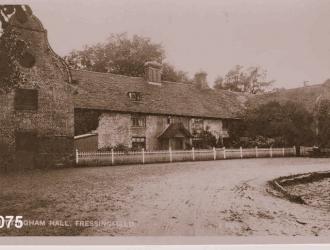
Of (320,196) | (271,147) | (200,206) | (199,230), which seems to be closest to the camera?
(199,230)

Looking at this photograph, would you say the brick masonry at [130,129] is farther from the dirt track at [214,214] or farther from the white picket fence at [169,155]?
the dirt track at [214,214]

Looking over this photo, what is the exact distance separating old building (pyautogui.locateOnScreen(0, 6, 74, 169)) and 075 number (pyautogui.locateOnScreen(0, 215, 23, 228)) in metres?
1.98

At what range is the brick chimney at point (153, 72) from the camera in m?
10.2

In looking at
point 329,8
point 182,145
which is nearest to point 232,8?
point 329,8

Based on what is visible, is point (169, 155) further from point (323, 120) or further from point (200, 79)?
point (323, 120)

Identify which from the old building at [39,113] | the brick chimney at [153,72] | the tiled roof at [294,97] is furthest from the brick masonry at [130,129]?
the old building at [39,113]

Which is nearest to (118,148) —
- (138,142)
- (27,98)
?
(138,142)

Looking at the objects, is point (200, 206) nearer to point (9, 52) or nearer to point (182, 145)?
point (9, 52)

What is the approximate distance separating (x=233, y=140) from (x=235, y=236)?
Answer: 799 cm

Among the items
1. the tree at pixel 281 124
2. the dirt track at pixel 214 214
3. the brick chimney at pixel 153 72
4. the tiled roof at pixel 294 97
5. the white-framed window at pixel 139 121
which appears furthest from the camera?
the white-framed window at pixel 139 121

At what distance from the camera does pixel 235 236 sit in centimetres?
353

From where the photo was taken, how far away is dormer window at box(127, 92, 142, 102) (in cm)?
1041

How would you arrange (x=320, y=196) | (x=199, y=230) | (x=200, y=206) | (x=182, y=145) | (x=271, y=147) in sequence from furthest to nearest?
(x=182, y=145) < (x=271, y=147) < (x=320, y=196) < (x=200, y=206) < (x=199, y=230)

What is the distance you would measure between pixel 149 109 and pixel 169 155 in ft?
7.14
